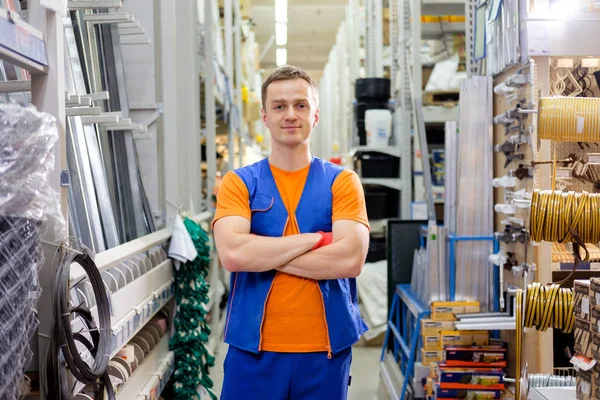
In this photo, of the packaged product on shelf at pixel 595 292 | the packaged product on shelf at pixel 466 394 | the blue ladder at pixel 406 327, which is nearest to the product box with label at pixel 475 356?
the packaged product on shelf at pixel 466 394

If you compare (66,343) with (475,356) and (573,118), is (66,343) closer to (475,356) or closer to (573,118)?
(573,118)

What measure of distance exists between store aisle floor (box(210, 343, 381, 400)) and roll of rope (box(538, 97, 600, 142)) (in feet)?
9.65

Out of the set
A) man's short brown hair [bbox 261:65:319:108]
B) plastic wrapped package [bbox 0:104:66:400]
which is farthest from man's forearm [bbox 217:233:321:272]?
plastic wrapped package [bbox 0:104:66:400]

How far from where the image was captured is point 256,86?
54.2ft

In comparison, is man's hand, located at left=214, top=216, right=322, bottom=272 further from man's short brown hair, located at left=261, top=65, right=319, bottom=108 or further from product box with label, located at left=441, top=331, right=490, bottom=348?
product box with label, located at left=441, top=331, right=490, bottom=348

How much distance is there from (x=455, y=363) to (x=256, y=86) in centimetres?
1346

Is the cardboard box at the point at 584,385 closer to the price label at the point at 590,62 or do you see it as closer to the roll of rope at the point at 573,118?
the roll of rope at the point at 573,118

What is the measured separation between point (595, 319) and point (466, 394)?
5.60ft

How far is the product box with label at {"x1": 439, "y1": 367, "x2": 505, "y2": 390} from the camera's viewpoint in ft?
11.6

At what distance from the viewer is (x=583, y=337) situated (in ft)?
6.89

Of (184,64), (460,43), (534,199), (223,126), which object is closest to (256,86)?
(223,126)

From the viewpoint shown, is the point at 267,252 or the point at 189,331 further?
the point at 189,331

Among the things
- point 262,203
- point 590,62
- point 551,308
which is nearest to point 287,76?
point 262,203

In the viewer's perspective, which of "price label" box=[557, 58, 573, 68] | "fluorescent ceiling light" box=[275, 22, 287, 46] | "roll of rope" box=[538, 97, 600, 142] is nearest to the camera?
"roll of rope" box=[538, 97, 600, 142]
